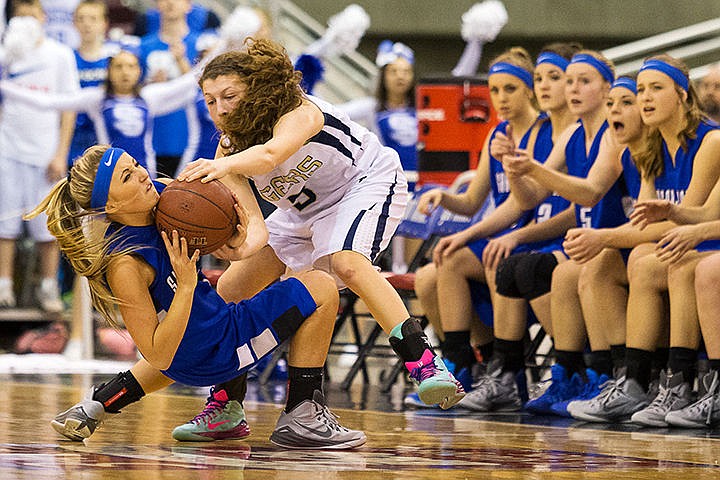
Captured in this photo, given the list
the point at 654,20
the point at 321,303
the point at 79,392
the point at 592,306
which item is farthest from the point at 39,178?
the point at 654,20

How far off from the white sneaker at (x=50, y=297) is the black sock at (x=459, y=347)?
11.9 feet

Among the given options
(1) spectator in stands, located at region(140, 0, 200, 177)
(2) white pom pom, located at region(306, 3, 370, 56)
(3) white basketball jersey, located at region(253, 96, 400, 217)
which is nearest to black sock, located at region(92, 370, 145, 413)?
(3) white basketball jersey, located at region(253, 96, 400, 217)

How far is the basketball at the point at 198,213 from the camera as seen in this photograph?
3.82m

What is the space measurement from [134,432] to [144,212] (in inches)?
33.8

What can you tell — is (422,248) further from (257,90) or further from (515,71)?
(257,90)

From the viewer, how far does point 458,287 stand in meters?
5.94

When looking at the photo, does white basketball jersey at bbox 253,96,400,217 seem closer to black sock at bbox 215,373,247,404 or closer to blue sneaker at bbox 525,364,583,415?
black sock at bbox 215,373,247,404

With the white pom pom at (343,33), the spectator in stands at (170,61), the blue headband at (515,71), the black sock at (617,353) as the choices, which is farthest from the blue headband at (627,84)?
the spectator in stands at (170,61)

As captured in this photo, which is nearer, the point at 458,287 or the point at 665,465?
the point at 665,465

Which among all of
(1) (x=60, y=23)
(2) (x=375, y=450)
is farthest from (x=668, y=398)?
(1) (x=60, y=23)

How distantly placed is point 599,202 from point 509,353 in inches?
29.2

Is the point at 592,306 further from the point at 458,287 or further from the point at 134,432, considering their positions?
the point at 134,432

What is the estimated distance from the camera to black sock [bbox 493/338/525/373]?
18.7ft

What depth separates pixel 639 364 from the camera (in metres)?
5.16
